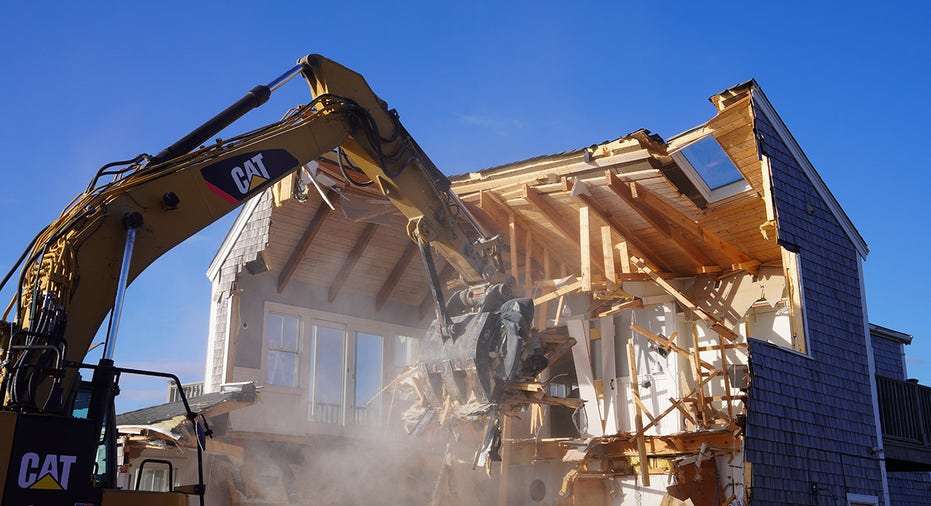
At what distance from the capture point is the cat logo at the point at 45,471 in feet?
14.6

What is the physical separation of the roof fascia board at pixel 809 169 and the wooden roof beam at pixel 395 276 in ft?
24.5

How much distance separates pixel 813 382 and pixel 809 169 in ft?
12.5

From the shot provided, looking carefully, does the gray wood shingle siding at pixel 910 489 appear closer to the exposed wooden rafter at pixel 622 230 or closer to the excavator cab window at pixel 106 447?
the exposed wooden rafter at pixel 622 230

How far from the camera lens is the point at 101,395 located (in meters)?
5.19

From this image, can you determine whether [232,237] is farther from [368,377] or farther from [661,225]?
[661,225]

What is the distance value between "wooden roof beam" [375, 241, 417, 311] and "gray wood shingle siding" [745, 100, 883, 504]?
295 inches

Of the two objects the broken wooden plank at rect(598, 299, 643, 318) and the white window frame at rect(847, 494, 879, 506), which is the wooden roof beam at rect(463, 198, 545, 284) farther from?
the white window frame at rect(847, 494, 879, 506)

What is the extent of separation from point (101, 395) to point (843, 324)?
1282 cm

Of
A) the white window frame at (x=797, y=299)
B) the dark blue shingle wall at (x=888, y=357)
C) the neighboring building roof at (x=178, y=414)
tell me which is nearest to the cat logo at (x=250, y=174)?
the neighboring building roof at (x=178, y=414)

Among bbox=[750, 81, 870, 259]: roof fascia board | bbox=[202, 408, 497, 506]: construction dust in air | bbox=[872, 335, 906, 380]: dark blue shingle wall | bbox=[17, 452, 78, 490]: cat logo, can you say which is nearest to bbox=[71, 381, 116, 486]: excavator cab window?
bbox=[17, 452, 78, 490]: cat logo

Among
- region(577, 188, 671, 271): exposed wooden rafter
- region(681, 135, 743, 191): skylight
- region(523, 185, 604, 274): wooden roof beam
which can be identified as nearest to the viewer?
region(681, 135, 743, 191): skylight

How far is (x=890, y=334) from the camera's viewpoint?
Answer: 18344 mm

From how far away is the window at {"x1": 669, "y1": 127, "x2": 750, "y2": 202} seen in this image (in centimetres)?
1304

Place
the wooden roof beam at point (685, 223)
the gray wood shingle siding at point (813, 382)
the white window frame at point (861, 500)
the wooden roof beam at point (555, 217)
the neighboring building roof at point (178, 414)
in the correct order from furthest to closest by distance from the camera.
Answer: the wooden roof beam at point (555, 217)
the wooden roof beam at point (685, 223)
the white window frame at point (861, 500)
the gray wood shingle siding at point (813, 382)
the neighboring building roof at point (178, 414)
